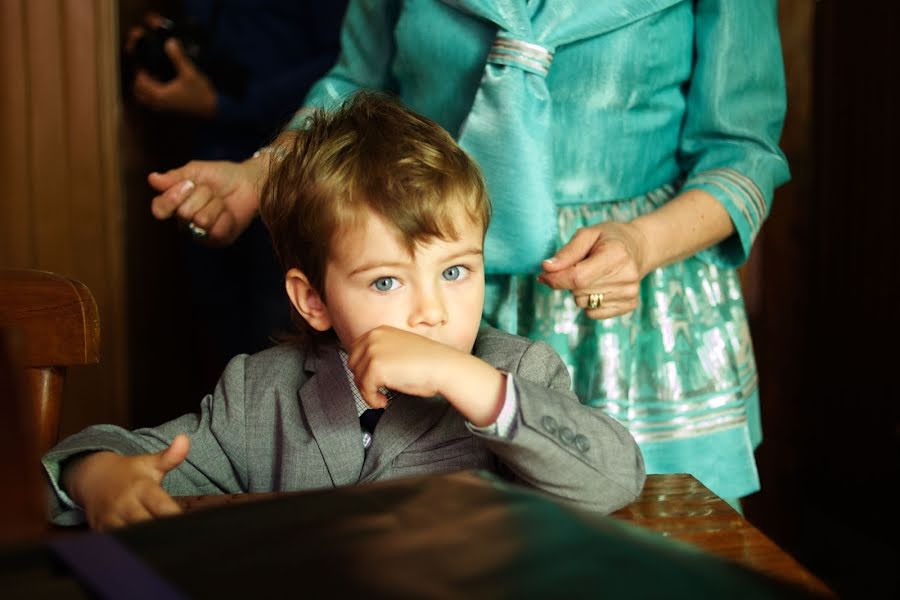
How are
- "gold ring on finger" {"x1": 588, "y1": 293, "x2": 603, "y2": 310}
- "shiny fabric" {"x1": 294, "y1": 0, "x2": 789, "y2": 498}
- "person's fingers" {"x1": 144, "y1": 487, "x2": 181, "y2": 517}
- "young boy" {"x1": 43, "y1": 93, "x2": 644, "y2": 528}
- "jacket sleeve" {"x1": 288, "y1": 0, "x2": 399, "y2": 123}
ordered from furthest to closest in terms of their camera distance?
"jacket sleeve" {"x1": 288, "y1": 0, "x2": 399, "y2": 123} → "shiny fabric" {"x1": 294, "y1": 0, "x2": 789, "y2": 498} → "gold ring on finger" {"x1": 588, "y1": 293, "x2": 603, "y2": 310} → "young boy" {"x1": 43, "y1": 93, "x2": 644, "y2": 528} → "person's fingers" {"x1": 144, "y1": 487, "x2": 181, "y2": 517}

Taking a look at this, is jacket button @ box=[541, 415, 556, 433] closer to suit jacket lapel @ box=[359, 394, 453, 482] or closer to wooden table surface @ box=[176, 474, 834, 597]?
wooden table surface @ box=[176, 474, 834, 597]

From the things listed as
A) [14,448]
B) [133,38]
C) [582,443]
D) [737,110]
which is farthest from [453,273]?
[133,38]

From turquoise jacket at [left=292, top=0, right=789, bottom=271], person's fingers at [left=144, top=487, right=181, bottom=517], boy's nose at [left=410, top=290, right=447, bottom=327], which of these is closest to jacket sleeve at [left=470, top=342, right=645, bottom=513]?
boy's nose at [left=410, top=290, right=447, bottom=327]

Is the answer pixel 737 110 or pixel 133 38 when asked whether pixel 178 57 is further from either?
pixel 737 110

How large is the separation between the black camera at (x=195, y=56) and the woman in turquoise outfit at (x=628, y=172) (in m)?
0.73

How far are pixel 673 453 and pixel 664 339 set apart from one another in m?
0.16

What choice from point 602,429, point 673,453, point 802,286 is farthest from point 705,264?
point 802,286

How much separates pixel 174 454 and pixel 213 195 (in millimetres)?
507

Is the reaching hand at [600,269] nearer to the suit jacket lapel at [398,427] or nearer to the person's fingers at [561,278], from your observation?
the person's fingers at [561,278]

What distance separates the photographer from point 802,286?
7.24ft

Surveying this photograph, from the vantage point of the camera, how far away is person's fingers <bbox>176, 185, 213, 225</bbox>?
122 centimetres

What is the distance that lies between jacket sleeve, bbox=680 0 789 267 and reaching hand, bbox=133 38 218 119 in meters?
1.14

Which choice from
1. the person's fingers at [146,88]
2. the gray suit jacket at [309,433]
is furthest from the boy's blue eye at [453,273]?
the person's fingers at [146,88]

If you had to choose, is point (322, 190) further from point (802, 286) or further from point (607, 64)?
point (802, 286)
